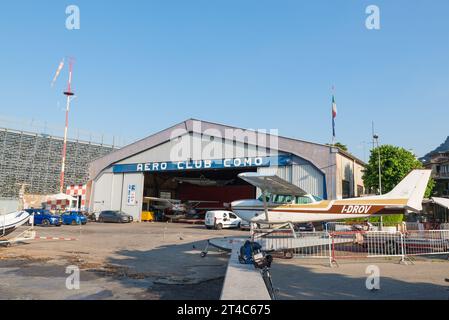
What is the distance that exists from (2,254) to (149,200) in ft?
97.5

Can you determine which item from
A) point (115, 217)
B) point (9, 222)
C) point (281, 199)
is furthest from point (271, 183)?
point (115, 217)

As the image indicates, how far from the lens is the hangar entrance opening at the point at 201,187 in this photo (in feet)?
150

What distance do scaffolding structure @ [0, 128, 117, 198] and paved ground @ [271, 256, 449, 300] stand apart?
41.3 m

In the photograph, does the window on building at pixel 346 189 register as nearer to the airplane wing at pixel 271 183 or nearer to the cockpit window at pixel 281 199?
the cockpit window at pixel 281 199

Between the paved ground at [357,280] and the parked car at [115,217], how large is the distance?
28282 millimetres

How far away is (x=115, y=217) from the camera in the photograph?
124ft

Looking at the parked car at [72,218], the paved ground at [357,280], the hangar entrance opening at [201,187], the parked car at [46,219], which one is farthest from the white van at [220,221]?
the paved ground at [357,280]

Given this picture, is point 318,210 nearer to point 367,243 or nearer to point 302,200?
point 302,200

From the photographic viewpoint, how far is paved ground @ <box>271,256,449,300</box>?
7.44m

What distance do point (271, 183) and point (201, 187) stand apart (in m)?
37.5

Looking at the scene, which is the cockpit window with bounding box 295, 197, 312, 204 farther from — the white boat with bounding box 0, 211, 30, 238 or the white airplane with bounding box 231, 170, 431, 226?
the white boat with bounding box 0, 211, 30, 238
